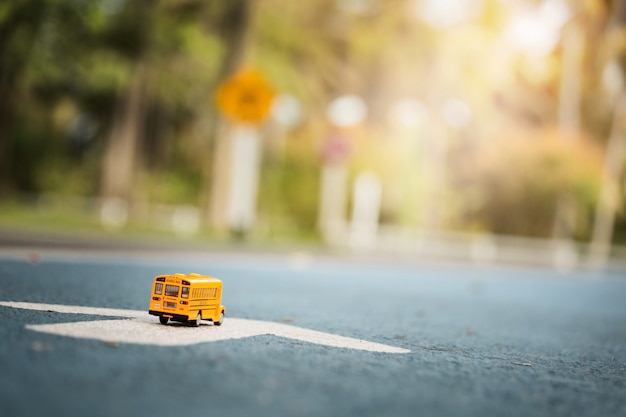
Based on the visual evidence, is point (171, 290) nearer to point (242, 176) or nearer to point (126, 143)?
point (242, 176)

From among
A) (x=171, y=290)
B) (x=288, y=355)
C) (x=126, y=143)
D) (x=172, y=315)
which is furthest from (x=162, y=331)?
(x=126, y=143)

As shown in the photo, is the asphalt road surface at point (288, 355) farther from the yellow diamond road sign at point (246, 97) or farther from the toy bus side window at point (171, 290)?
the yellow diamond road sign at point (246, 97)

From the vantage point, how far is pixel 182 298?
7.57 m

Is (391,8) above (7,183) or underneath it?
above

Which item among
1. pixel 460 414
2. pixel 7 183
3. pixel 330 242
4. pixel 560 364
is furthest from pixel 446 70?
pixel 460 414

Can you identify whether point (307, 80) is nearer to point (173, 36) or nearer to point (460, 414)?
point (173, 36)

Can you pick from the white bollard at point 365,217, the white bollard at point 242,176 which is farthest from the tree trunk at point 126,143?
the white bollard at point 365,217

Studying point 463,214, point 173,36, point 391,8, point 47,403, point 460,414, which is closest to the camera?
point 47,403

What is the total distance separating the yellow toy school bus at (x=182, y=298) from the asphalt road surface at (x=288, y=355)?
0.14 metres

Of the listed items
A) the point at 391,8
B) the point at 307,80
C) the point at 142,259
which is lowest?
the point at 142,259

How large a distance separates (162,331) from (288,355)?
1.23 metres

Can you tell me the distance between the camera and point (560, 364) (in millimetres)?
7824

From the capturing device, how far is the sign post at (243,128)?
28.4 m

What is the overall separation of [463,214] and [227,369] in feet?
159
